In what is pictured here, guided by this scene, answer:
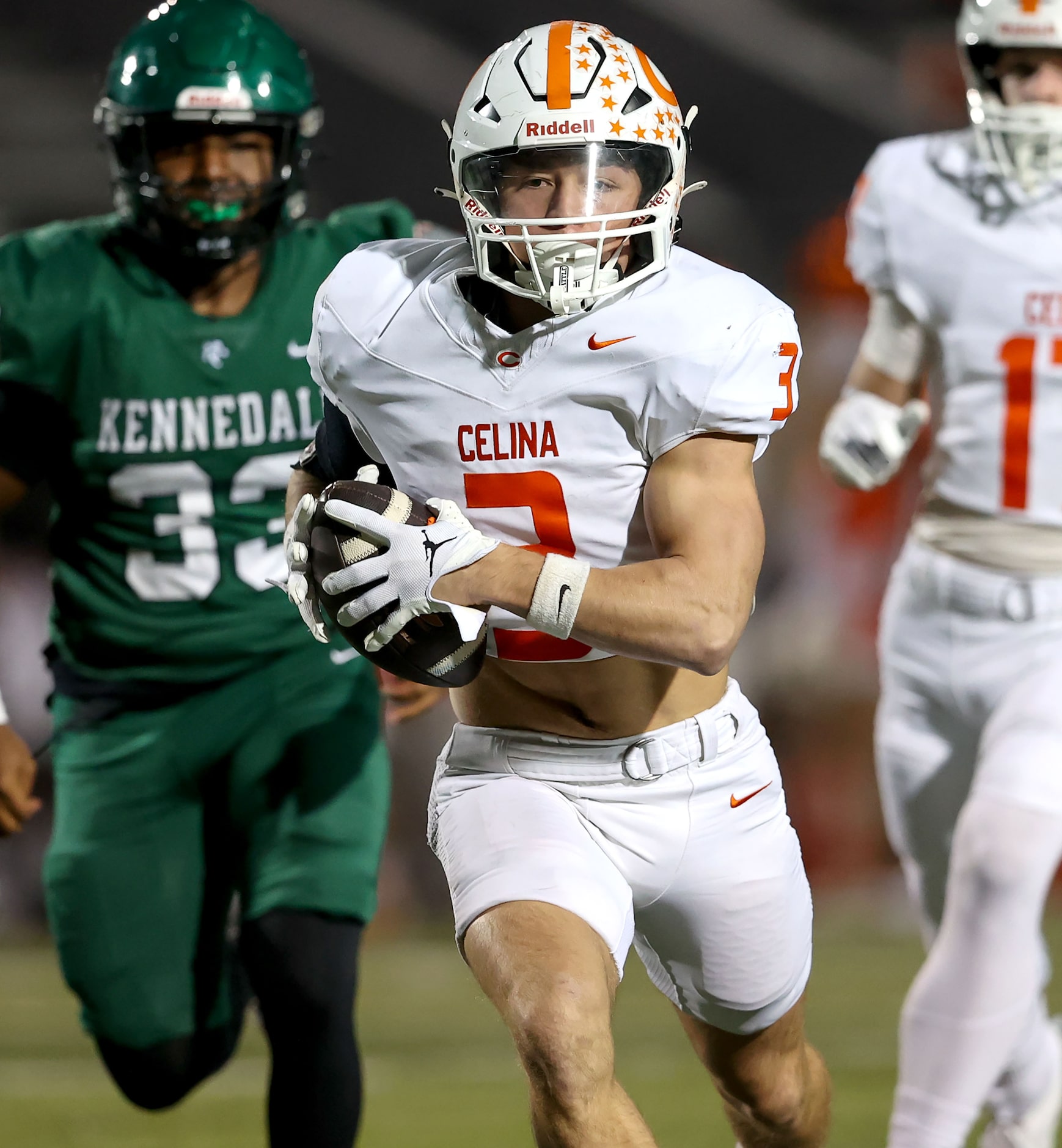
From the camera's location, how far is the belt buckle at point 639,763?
2297mm

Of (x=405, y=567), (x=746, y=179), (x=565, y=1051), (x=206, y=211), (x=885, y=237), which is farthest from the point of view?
(x=746, y=179)

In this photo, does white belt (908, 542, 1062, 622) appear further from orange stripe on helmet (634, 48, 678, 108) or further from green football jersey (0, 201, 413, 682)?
orange stripe on helmet (634, 48, 678, 108)

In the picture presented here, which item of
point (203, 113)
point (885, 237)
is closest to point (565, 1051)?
point (203, 113)

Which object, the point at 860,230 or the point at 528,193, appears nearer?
the point at 528,193

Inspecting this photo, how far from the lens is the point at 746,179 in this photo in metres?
6.90

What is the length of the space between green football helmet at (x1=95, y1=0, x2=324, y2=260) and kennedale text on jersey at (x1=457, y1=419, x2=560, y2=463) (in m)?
0.98

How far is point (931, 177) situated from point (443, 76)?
3855 millimetres

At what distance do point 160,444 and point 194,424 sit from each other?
0.22ft

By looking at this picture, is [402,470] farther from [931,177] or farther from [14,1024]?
[14,1024]

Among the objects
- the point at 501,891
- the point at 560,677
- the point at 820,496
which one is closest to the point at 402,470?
the point at 560,677

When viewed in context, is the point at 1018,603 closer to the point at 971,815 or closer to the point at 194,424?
the point at 971,815

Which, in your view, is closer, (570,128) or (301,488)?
(570,128)

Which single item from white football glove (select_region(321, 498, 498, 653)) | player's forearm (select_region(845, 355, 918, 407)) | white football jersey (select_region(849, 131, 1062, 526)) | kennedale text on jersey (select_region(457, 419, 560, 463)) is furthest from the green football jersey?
white football jersey (select_region(849, 131, 1062, 526))

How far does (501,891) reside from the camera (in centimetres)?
214
